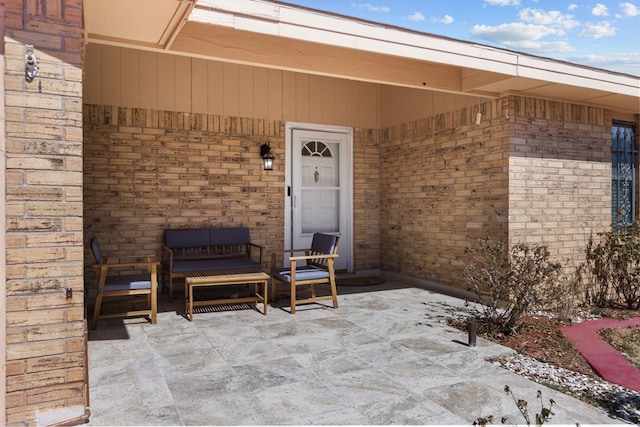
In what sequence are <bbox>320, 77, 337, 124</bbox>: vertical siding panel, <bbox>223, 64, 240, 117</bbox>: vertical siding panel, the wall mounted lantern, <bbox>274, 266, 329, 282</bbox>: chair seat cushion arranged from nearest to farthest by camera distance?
<bbox>274, 266, 329, 282</bbox>: chair seat cushion, <bbox>223, 64, 240, 117</bbox>: vertical siding panel, the wall mounted lantern, <bbox>320, 77, 337, 124</bbox>: vertical siding panel

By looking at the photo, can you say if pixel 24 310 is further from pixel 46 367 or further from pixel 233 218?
Answer: pixel 233 218

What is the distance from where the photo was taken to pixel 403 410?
289 centimetres

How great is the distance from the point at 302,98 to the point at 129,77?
2.56m

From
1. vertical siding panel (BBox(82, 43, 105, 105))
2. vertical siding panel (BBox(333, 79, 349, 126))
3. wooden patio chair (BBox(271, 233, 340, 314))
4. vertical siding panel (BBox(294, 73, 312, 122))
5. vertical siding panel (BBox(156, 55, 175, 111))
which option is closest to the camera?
wooden patio chair (BBox(271, 233, 340, 314))

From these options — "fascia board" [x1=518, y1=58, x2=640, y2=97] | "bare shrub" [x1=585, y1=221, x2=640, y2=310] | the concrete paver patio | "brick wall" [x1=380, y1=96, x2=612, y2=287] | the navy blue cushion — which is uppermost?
"fascia board" [x1=518, y1=58, x2=640, y2=97]

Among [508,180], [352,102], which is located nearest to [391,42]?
[508,180]

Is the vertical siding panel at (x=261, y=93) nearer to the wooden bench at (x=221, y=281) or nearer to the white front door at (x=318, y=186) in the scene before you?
the white front door at (x=318, y=186)

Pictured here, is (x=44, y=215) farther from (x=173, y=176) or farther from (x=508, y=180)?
(x=508, y=180)

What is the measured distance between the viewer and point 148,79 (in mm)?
6445

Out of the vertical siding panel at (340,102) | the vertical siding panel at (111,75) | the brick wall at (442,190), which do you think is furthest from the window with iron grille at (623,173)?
the vertical siding panel at (111,75)

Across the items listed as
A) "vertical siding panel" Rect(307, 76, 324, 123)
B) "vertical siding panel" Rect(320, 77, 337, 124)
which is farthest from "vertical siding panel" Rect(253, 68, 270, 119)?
"vertical siding panel" Rect(320, 77, 337, 124)

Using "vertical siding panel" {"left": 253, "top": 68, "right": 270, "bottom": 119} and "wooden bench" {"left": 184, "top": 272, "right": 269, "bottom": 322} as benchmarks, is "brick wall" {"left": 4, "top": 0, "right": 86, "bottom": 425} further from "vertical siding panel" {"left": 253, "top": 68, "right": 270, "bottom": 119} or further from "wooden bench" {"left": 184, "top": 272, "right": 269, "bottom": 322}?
"vertical siding panel" {"left": 253, "top": 68, "right": 270, "bottom": 119}

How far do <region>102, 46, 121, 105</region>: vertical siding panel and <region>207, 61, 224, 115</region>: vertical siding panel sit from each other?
1216mm

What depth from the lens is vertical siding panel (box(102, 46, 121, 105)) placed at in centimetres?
620
